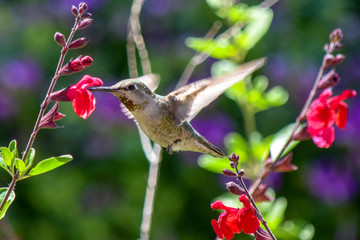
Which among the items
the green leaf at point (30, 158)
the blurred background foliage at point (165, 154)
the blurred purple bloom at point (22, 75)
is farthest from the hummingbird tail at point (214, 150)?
the blurred purple bloom at point (22, 75)

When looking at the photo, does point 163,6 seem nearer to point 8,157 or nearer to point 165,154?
point 165,154

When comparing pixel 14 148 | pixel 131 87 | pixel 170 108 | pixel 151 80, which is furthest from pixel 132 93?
pixel 14 148

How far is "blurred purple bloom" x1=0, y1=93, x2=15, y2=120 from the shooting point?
4.20 metres

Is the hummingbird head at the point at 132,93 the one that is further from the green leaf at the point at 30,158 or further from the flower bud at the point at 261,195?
the flower bud at the point at 261,195

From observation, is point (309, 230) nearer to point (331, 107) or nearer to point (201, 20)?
point (331, 107)

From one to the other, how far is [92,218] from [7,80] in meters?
1.36

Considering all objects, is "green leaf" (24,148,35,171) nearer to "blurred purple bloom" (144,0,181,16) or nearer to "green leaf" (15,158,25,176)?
"green leaf" (15,158,25,176)

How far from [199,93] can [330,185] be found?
238 centimetres

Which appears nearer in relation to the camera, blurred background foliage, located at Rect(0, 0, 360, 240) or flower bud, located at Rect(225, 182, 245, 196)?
flower bud, located at Rect(225, 182, 245, 196)

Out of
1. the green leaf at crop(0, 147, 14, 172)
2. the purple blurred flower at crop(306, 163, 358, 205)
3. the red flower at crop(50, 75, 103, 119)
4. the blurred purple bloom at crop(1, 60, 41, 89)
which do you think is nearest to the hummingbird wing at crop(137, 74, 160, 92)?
the red flower at crop(50, 75, 103, 119)

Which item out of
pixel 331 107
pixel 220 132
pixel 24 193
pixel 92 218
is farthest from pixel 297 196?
pixel 331 107

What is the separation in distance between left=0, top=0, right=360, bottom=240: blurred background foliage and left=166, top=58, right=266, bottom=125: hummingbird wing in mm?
1994

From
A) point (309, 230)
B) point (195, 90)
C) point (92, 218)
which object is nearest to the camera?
point (195, 90)

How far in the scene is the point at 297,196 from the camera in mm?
3986
